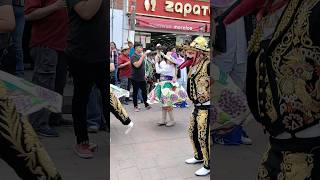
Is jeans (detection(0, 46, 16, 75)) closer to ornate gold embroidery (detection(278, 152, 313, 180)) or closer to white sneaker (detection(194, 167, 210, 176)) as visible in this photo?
ornate gold embroidery (detection(278, 152, 313, 180))

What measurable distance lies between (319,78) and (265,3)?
282 millimetres

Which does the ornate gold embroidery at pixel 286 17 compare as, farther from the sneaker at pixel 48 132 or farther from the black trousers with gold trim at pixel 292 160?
the sneaker at pixel 48 132

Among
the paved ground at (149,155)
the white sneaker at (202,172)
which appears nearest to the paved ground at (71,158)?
the paved ground at (149,155)

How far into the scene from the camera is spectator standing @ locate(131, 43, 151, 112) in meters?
6.27

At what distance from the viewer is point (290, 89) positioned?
884mm

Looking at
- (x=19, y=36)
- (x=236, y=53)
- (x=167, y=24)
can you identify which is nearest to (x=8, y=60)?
(x=19, y=36)

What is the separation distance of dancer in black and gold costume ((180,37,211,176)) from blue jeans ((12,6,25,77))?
2258 mm

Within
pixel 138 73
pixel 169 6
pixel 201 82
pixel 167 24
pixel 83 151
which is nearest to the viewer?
A: pixel 83 151

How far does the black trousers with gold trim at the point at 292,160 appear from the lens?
2.90ft

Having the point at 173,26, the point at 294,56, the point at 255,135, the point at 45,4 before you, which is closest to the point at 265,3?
the point at 294,56

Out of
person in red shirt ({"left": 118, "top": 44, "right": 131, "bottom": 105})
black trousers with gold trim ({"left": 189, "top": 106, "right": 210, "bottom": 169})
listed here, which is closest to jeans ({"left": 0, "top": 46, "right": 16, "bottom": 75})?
black trousers with gold trim ({"left": 189, "top": 106, "right": 210, "bottom": 169})

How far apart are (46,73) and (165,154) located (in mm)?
2802

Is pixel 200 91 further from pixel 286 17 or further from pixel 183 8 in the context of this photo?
pixel 183 8

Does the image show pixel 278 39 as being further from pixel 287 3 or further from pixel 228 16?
pixel 228 16
